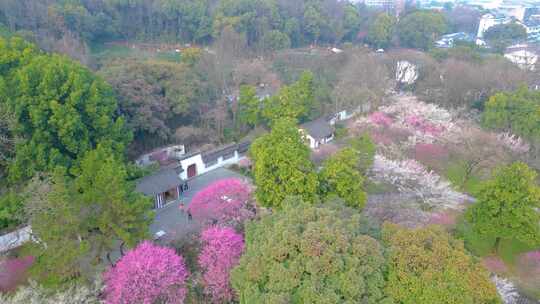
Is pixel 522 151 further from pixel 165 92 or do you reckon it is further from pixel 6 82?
pixel 6 82

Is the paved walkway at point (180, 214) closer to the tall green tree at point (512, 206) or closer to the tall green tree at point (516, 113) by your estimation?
the tall green tree at point (512, 206)

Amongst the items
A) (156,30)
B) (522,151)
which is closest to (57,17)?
(156,30)

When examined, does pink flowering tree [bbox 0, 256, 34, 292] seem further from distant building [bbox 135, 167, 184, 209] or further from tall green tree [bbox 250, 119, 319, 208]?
tall green tree [bbox 250, 119, 319, 208]

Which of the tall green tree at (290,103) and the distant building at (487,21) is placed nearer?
the tall green tree at (290,103)

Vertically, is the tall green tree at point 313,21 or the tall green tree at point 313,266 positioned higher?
the tall green tree at point 313,21

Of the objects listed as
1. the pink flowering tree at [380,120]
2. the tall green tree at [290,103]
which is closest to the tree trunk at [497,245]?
the pink flowering tree at [380,120]

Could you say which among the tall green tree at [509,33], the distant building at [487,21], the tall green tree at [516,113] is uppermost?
the distant building at [487,21]

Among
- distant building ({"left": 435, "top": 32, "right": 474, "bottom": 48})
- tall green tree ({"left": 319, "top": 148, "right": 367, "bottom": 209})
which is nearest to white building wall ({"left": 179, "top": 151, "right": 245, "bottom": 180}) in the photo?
tall green tree ({"left": 319, "top": 148, "right": 367, "bottom": 209})
